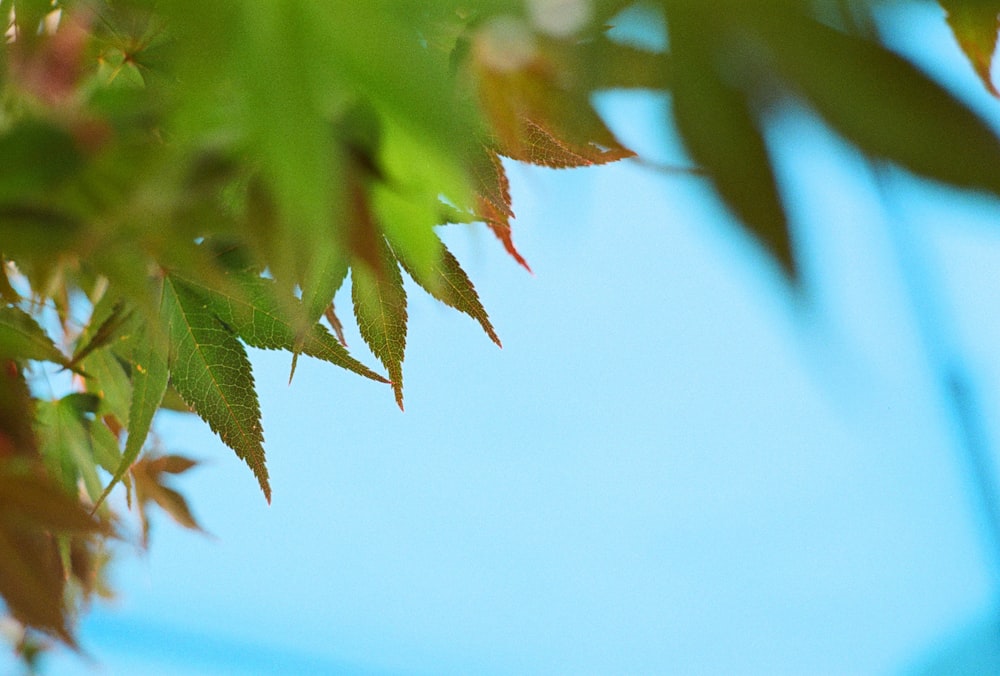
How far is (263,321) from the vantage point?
1.12ft

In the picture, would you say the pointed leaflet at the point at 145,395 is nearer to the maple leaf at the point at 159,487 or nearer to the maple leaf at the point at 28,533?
the maple leaf at the point at 28,533

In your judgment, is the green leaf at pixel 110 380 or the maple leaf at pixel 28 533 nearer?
the maple leaf at pixel 28 533

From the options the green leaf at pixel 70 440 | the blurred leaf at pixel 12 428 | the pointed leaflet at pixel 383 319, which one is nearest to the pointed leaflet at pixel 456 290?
the pointed leaflet at pixel 383 319

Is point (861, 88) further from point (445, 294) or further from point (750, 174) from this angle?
point (445, 294)

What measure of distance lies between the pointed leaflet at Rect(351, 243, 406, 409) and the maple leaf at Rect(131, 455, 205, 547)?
0.26 m

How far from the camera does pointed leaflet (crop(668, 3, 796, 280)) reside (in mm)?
122

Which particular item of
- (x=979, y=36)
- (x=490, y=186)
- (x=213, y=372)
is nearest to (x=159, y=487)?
(x=213, y=372)

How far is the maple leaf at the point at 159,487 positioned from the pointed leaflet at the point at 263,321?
20cm

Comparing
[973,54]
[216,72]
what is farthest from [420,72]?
[973,54]

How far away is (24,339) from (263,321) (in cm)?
8

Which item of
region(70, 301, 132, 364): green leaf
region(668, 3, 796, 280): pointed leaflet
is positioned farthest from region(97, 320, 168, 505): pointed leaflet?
region(668, 3, 796, 280): pointed leaflet

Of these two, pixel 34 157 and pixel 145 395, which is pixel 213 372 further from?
pixel 34 157

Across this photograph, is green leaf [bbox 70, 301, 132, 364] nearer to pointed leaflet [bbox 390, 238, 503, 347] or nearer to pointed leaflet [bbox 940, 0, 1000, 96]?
pointed leaflet [bbox 390, 238, 503, 347]

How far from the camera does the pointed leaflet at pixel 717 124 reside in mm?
122
